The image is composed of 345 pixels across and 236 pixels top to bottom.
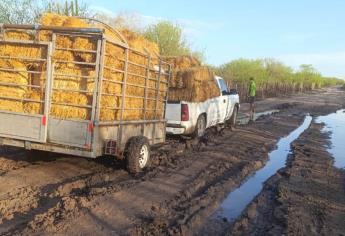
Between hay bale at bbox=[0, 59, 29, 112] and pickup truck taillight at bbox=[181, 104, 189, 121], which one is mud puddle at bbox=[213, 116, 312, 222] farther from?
hay bale at bbox=[0, 59, 29, 112]

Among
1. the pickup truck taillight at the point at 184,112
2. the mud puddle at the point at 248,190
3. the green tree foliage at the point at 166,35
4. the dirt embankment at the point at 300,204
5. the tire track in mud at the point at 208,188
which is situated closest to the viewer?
the tire track in mud at the point at 208,188

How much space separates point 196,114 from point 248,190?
547 centimetres

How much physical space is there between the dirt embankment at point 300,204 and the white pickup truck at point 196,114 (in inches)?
129

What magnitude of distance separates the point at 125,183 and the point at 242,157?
4.61 meters

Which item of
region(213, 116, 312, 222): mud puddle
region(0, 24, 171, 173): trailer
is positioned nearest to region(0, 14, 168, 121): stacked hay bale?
region(0, 24, 171, 173): trailer

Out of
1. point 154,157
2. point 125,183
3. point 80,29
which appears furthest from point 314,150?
point 80,29

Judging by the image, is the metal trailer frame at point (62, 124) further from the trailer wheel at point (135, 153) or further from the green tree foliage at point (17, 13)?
the green tree foliage at point (17, 13)

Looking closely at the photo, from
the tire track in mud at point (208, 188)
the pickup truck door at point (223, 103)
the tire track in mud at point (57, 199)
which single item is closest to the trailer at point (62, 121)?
the tire track in mud at point (57, 199)

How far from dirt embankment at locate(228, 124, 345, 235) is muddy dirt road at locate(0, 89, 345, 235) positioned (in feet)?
Result: 0.07

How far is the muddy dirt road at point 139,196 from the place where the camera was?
19.2 ft

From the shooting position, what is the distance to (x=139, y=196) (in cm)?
734

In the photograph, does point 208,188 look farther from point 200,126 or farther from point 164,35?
point 164,35

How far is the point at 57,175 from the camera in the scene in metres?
8.34

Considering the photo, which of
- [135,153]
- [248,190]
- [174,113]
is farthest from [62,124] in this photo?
[174,113]
